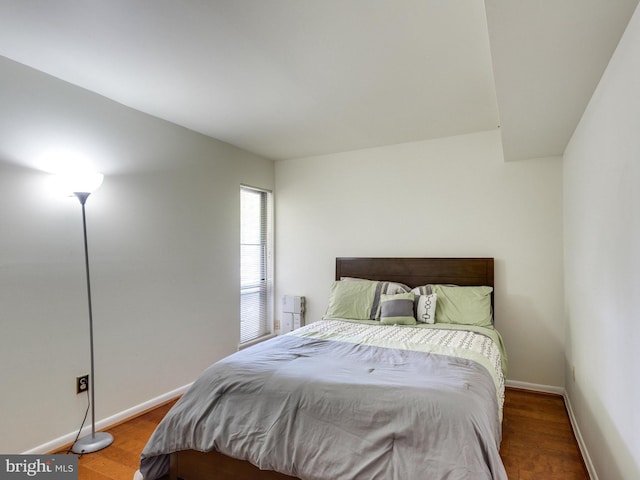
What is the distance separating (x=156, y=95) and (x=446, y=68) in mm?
2021

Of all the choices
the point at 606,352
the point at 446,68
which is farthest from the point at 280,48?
the point at 606,352

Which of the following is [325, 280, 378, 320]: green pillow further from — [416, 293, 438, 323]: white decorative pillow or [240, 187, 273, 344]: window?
[240, 187, 273, 344]: window

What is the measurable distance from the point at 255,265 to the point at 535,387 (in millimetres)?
3087

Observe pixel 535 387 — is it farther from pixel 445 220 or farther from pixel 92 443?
pixel 92 443

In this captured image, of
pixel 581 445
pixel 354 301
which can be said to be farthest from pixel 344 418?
pixel 354 301

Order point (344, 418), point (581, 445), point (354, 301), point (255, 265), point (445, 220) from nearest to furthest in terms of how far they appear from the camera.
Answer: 1. point (344, 418)
2. point (581, 445)
3. point (354, 301)
4. point (445, 220)
5. point (255, 265)

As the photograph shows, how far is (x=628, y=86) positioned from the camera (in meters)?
1.38

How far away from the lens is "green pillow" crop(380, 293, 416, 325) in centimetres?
308

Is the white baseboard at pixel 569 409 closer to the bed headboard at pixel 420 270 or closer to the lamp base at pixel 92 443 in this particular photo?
the bed headboard at pixel 420 270

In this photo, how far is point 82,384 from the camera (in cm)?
250

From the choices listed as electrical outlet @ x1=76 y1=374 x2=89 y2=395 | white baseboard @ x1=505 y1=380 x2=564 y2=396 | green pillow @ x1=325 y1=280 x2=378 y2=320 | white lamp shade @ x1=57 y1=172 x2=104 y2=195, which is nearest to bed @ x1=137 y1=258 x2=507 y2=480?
green pillow @ x1=325 y1=280 x2=378 y2=320

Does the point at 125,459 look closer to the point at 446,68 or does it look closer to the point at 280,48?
the point at 280,48

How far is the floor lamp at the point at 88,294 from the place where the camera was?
2320 mm

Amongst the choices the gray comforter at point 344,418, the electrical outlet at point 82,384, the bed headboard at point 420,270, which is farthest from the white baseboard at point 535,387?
the electrical outlet at point 82,384
